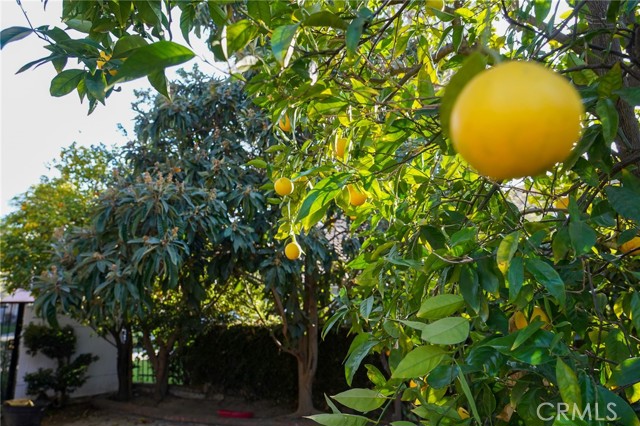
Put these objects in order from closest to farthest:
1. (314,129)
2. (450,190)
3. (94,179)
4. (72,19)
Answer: (72,19)
(450,190)
(314,129)
(94,179)

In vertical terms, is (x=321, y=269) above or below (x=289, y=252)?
above

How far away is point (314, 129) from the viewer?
1673 millimetres

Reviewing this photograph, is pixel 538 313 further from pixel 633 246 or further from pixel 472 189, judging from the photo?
pixel 472 189

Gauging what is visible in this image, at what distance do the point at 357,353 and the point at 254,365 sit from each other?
638 centimetres

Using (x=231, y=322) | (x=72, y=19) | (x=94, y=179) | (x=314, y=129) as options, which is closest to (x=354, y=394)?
(x=314, y=129)

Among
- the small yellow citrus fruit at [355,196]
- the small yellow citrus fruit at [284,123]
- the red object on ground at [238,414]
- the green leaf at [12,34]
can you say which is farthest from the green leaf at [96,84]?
the red object on ground at [238,414]

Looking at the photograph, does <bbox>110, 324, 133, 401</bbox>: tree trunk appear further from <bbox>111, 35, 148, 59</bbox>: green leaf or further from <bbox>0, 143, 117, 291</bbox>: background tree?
<bbox>111, 35, 148, 59</bbox>: green leaf

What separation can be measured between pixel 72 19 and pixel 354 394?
3.77 feet

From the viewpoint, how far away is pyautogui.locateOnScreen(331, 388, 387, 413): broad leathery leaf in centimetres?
95

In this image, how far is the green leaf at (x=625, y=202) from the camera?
0.83 metres

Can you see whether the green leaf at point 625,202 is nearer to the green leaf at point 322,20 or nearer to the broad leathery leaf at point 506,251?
the broad leathery leaf at point 506,251

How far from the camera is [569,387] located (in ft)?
2.18

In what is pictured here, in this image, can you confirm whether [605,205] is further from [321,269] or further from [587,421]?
[321,269]

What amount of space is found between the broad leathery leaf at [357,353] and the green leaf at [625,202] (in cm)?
52
